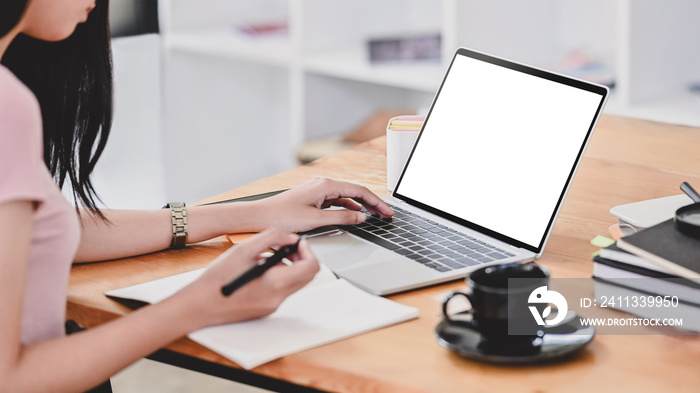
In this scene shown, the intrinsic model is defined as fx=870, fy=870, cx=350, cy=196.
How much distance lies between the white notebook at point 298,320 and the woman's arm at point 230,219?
131mm

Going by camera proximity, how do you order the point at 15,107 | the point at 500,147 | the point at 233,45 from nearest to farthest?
the point at 15,107
the point at 500,147
the point at 233,45

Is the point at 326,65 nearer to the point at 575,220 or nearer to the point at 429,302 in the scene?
the point at 575,220

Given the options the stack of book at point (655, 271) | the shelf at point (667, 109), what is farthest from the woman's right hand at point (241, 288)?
the shelf at point (667, 109)

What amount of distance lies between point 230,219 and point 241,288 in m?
0.33

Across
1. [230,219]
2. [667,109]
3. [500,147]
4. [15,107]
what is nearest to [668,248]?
[500,147]

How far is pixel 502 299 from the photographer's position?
879 mm

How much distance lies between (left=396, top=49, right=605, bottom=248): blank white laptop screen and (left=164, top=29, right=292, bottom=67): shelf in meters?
1.70

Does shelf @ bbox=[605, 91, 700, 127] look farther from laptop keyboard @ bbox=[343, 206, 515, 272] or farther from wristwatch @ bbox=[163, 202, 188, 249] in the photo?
wristwatch @ bbox=[163, 202, 188, 249]

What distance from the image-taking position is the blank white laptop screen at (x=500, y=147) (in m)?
1.15

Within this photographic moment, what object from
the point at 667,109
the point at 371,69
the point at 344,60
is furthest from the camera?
the point at 344,60

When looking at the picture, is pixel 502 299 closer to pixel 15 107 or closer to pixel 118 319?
pixel 118 319

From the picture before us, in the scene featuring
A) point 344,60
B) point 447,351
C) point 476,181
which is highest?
point 344,60

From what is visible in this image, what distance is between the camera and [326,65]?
2.88 metres

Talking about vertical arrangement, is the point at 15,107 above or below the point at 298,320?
above
